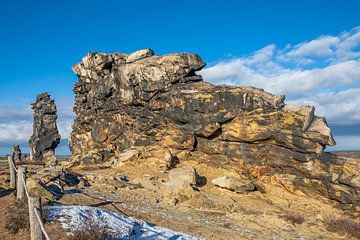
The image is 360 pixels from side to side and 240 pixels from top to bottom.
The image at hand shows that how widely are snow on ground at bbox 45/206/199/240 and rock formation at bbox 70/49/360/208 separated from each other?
15.6 meters

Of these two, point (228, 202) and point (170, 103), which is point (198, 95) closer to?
point (170, 103)

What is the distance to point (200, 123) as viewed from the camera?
32.5m

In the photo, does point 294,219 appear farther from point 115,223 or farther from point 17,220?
point 17,220

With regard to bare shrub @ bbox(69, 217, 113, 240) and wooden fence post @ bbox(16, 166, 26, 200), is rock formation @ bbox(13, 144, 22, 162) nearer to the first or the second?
wooden fence post @ bbox(16, 166, 26, 200)

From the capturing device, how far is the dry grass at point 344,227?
20.6 m

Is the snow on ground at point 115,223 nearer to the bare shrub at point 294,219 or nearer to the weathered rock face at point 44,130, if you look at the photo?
the bare shrub at point 294,219

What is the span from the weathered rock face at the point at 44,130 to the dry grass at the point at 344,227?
53.9m

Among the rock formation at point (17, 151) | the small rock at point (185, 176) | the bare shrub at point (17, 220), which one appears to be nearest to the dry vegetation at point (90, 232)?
the bare shrub at point (17, 220)

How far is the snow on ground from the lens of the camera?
14156 millimetres

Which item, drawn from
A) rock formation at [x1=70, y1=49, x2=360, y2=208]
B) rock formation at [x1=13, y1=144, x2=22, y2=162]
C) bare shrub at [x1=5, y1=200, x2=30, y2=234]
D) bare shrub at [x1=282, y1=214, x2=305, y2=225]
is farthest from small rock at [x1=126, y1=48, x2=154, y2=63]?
rock formation at [x1=13, y1=144, x2=22, y2=162]

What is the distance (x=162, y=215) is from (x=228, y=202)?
6.30 meters

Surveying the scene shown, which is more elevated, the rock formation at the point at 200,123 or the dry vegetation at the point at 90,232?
the rock formation at the point at 200,123

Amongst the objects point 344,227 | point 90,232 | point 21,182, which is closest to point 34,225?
point 90,232

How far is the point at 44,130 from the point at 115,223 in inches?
2155
